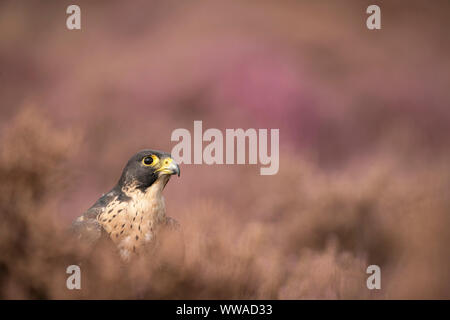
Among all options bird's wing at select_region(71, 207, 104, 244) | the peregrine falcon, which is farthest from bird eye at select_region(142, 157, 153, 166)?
bird's wing at select_region(71, 207, 104, 244)

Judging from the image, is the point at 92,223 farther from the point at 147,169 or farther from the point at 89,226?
the point at 147,169

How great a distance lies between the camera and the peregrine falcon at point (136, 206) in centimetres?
79

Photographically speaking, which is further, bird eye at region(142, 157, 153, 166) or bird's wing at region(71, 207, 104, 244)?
bird eye at region(142, 157, 153, 166)

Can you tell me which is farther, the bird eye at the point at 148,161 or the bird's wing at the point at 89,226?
the bird eye at the point at 148,161

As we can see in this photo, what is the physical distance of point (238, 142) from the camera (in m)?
1.01

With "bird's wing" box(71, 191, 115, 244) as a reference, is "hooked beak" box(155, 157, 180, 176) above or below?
above

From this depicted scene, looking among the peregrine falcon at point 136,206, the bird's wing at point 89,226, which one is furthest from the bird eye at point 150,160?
the bird's wing at point 89,226

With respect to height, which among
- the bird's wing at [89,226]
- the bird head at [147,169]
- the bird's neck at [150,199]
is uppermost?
the bird head at [147,169]

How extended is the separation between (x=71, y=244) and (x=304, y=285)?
249 millimetres

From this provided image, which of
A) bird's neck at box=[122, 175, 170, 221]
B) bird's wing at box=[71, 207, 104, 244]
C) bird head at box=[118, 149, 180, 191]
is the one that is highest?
bird head at box=[118, 149, 180, 191]

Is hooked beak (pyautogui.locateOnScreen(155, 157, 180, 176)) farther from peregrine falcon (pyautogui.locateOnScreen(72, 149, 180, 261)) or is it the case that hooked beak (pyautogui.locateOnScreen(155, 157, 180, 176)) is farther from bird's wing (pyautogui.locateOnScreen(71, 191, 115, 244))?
bird's wing (pyautogui.locateOnScreen(71, 191, 115, 244))

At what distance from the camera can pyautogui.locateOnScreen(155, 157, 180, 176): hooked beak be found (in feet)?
2.67

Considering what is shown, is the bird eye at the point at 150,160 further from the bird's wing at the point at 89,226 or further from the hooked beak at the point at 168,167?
the bird's wing at the point at 89,226
